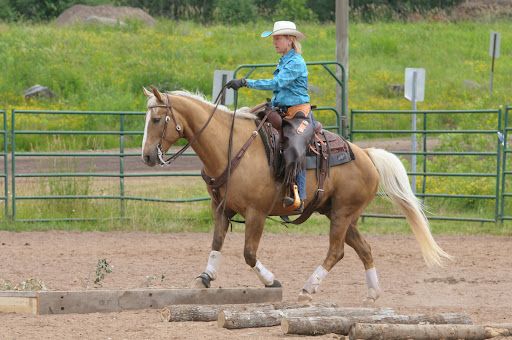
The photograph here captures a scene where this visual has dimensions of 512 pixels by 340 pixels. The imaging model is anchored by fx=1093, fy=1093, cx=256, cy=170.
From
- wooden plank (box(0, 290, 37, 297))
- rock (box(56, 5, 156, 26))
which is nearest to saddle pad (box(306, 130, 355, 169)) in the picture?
wooden plank (box(0, 290, 37, 297))

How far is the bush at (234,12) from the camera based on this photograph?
124 feet

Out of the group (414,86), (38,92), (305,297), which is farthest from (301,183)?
(38,92)

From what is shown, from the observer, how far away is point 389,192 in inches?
399

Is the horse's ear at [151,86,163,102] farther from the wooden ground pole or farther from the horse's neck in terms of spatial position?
the wooden ground pole

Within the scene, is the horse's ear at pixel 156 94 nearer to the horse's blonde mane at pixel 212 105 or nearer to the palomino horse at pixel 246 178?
the palomino horse at pixel 246 178

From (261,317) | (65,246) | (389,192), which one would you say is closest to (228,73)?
(65,246)

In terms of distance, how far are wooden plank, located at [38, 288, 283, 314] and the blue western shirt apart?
1650 millimetres

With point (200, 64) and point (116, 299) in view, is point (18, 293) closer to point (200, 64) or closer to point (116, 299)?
point (116, 299)

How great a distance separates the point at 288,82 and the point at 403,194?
5.65 feet

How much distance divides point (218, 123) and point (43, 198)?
252 inches

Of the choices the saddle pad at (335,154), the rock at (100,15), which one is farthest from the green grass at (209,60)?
the saddle pad at (335,154)

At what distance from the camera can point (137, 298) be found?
8750 mm

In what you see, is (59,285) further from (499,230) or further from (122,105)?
(122,105)

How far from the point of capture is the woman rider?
922 centimetres
